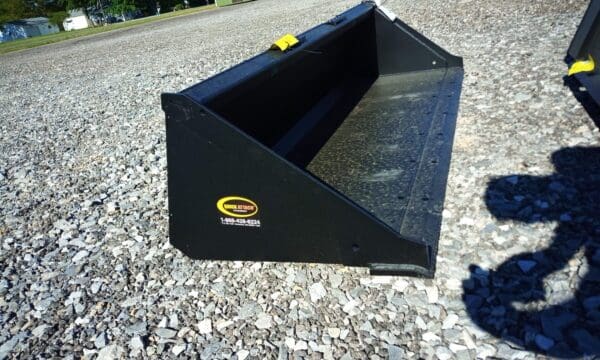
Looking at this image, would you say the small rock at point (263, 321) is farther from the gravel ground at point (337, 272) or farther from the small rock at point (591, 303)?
the small rock at point (591, 303)

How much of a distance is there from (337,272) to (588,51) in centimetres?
328

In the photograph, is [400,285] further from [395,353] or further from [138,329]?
[138,329]

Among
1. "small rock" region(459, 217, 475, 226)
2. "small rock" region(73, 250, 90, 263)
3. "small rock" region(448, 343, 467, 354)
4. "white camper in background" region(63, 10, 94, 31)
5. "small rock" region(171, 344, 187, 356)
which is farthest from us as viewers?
"white camper in background" region(63, 10, 94, 31)

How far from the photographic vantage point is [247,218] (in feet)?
7.24

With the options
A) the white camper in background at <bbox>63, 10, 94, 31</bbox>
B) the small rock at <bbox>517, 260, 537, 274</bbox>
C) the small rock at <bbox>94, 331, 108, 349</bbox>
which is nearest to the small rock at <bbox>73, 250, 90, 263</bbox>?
the small rock at <bbox>94, 331, 108, 349</bbox>

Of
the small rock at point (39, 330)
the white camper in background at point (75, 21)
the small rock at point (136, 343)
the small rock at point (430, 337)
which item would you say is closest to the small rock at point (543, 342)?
the small rock at point (430, 337)

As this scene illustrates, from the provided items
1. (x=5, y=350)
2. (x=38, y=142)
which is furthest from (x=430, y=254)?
(x=38, y=142)

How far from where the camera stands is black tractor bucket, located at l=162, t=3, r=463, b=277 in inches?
79.4

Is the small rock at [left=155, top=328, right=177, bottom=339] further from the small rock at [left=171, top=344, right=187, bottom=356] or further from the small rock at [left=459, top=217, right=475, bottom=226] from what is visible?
the small rock at [left=459, top=217, right=475, bottom=226]

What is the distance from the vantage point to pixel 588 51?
3740mm

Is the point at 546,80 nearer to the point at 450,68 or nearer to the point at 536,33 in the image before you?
the point at 450,68

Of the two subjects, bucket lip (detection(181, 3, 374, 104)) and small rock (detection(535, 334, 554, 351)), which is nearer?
small rock (detection(535, 334, 554, 351))

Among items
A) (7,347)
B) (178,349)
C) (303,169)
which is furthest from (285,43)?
(7,347)

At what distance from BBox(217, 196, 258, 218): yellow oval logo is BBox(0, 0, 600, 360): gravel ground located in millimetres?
434
